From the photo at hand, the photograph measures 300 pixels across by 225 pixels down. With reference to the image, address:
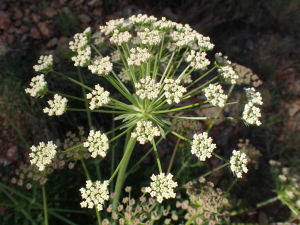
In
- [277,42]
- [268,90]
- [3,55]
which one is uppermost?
[3,55]

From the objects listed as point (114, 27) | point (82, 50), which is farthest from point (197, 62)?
point (82, 50)

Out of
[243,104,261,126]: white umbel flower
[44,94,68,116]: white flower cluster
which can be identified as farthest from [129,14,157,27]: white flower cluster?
[243,104,261,126]: white umbel flower

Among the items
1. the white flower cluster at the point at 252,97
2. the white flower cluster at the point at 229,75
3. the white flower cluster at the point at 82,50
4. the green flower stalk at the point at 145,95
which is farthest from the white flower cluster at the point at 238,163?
the white flower cluster at the point at 82,50

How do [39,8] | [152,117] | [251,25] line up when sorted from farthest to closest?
1. [251,25]
2. [39,8]
3. [152,117]

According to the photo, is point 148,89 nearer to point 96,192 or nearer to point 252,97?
point 96,192

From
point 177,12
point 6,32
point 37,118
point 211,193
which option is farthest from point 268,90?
point 6,32

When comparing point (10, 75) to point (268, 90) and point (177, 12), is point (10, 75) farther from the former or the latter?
point (268, 90)

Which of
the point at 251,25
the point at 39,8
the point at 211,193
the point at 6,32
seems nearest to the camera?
the point at 211,193

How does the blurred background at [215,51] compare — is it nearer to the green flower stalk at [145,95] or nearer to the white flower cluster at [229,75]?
the green flower stalk at [145,95]
